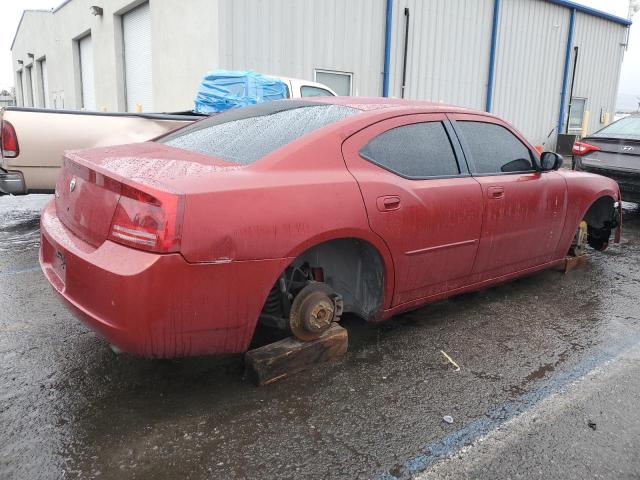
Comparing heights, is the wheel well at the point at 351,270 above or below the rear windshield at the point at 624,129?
below

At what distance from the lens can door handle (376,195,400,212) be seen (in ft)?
9.48

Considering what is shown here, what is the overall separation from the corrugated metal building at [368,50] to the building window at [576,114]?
0.04 metres

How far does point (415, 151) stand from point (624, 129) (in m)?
5.85

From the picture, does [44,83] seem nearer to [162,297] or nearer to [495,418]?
[162,297]

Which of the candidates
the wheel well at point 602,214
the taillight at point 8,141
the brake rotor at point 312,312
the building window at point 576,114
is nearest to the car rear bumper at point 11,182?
the taillight at point 8,141

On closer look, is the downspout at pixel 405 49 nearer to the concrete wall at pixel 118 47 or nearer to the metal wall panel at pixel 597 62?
the concrete wall at pixel 118 47

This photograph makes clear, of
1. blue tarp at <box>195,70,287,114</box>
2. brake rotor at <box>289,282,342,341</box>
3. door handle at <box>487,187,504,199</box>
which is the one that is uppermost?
blue tarp at <box>195,70,287,114</box>

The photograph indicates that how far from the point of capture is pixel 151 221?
219 centimetres

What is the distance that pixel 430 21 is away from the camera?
520 inches

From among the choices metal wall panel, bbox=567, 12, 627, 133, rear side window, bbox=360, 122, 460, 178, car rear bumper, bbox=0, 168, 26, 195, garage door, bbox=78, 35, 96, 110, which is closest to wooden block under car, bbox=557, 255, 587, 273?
rear side window, bbox=360, 122, 460, 178

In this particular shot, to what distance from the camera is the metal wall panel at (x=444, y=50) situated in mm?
12953

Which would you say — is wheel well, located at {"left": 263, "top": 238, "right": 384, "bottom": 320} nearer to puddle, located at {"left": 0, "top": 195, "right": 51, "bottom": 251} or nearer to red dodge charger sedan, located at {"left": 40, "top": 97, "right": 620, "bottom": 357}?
red dodge charger sedan, located at {"left": 40, "top": 97, "right": 620, "bottom": 357}

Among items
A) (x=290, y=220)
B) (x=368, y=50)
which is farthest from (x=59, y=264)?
(x=368, y=50)

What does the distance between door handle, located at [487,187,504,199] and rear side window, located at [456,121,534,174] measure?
0.14 metres
